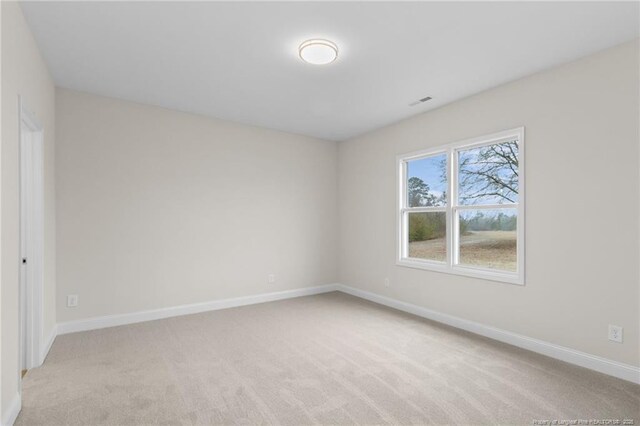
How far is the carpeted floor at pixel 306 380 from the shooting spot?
211 cm

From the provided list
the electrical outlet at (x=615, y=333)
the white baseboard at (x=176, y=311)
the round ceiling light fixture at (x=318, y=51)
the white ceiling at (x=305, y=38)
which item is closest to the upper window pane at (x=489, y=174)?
the white ceiling at (x=305, y=38)

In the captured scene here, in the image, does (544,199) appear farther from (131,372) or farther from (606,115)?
(131,372)

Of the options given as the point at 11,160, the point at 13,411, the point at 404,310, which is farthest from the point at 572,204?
the point at 13,411

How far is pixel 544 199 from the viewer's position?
10.1 ft

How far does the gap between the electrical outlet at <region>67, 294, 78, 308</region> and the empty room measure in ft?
0.13

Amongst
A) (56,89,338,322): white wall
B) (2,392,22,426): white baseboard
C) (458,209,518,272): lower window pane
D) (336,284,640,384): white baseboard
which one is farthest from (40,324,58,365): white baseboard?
(458,209,518,272): lower window pane

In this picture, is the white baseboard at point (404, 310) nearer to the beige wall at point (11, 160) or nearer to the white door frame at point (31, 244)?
the white door frame at point (31, 244)

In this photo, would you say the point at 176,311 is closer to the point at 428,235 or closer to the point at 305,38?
the point at 428,235

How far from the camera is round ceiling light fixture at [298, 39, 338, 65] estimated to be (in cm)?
260

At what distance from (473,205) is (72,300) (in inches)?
182

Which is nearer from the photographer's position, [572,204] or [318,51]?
[318,51]

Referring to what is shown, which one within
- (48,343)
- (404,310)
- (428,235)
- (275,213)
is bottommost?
(404,310)

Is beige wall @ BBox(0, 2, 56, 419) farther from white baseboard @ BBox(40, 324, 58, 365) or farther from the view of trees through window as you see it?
the view of trees through window

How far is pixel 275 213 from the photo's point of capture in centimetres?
512
